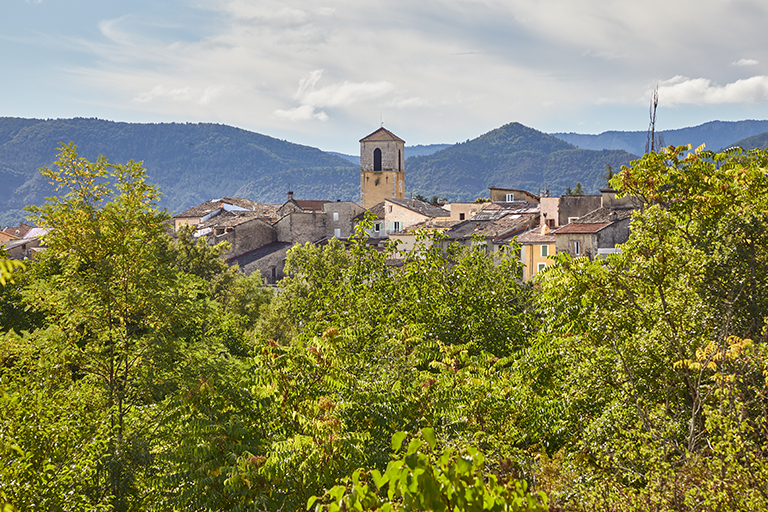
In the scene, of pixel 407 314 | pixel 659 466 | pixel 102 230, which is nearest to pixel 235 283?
pixel 407 314

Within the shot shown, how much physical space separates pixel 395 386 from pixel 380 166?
320ft

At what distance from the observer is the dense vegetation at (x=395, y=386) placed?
8219 millimetres

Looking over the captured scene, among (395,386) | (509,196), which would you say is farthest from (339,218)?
(395,386)

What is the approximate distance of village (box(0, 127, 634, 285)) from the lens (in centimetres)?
4459

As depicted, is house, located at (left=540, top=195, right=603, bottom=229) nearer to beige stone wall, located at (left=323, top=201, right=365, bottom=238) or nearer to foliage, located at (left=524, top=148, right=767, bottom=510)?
beige stone wall, located at (left=323, top=201, right=365, bottom=238)

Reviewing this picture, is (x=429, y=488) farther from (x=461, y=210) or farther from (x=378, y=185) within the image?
(x=378, y=185)

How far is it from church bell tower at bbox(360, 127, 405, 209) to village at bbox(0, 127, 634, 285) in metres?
0.16

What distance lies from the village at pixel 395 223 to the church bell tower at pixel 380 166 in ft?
0.54

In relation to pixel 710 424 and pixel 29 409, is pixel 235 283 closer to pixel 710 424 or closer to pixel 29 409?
pixel 29 409

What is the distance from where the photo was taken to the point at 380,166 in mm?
106000

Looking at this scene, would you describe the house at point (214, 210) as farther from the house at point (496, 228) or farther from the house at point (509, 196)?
the house at point (496, 228)

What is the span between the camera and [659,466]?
8.09 meters

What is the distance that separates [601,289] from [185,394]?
749 cm

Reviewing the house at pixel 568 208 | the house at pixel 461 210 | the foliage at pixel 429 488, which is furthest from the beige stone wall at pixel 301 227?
the foliage at pixel 429 488
